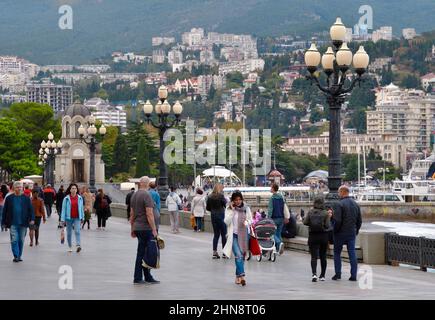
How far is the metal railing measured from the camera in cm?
2169

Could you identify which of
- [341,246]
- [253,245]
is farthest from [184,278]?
[341,246]

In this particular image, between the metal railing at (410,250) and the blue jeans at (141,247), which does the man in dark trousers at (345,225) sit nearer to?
the metal railing at (410,250)

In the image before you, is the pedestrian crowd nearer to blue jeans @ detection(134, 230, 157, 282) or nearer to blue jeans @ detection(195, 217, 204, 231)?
blue jeans @ detection(134, 230, 157, 282)

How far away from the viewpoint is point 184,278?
20.3 m

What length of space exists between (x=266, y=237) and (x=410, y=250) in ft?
11.6

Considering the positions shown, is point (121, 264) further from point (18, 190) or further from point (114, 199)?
point (114, 199)

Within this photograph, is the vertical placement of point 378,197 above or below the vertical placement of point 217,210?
below

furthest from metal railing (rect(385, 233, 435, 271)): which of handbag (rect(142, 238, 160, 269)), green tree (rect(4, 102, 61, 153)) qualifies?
green tree (rect(4, 102, 61, 153))

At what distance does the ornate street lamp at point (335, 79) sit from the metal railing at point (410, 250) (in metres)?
1.80

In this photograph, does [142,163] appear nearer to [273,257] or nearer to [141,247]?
[273,257]

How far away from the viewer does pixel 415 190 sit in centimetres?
11694

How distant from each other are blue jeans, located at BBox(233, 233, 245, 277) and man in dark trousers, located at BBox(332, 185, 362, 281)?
5.49 feet

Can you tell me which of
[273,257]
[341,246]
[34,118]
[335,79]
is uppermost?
[34,118]
